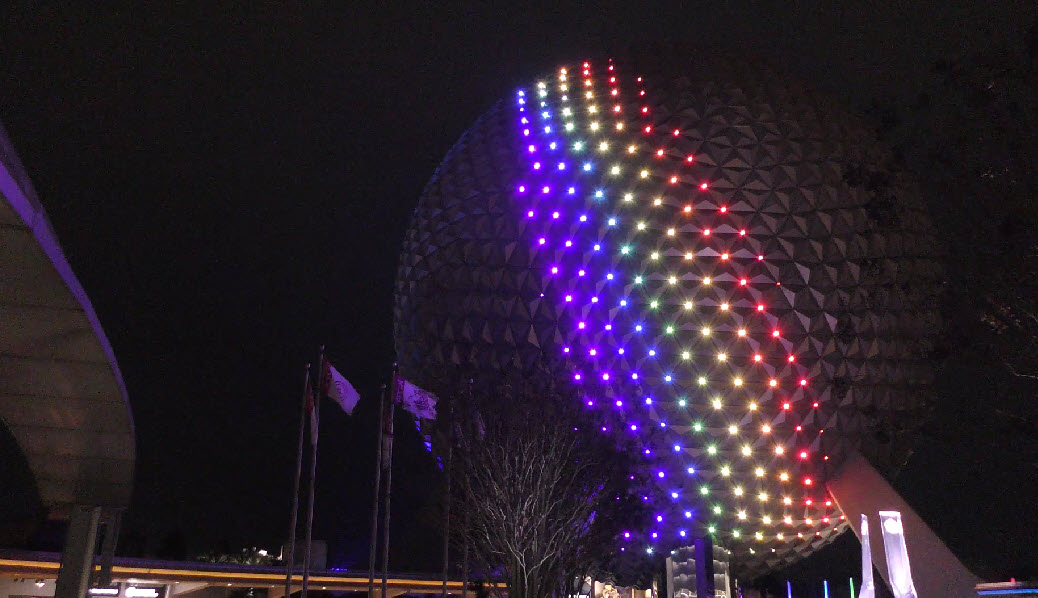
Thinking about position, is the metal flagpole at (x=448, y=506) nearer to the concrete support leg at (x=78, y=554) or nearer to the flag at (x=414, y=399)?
the flag at (x=414, y=399)

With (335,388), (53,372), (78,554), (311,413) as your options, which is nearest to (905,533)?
(335,388)

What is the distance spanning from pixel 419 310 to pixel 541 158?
6526mm

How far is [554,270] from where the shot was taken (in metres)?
25.4

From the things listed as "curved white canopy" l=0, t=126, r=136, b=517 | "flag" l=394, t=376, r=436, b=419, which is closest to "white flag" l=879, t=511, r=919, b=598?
"flag" l=394, t=376, r=436, b=419

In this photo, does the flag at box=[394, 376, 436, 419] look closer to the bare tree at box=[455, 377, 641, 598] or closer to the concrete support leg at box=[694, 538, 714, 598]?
the bare tree at box=[455, 377, 641, 598]

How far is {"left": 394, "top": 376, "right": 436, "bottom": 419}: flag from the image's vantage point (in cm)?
2227

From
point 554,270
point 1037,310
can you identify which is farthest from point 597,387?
point 1037,310

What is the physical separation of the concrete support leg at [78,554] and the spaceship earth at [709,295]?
13788 mm

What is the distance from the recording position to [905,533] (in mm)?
21984

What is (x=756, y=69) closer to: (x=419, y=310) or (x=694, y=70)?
(x=694, y=70)

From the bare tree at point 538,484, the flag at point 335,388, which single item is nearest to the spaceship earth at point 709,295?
the bare tree at point 538,484

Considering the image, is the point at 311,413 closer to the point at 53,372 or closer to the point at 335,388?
the point at 335,388

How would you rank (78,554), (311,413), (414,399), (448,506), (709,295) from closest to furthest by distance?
(78,554), (311,413), (448,506), (414,399), (709,295)

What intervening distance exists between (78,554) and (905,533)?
Answer: 766 inches
